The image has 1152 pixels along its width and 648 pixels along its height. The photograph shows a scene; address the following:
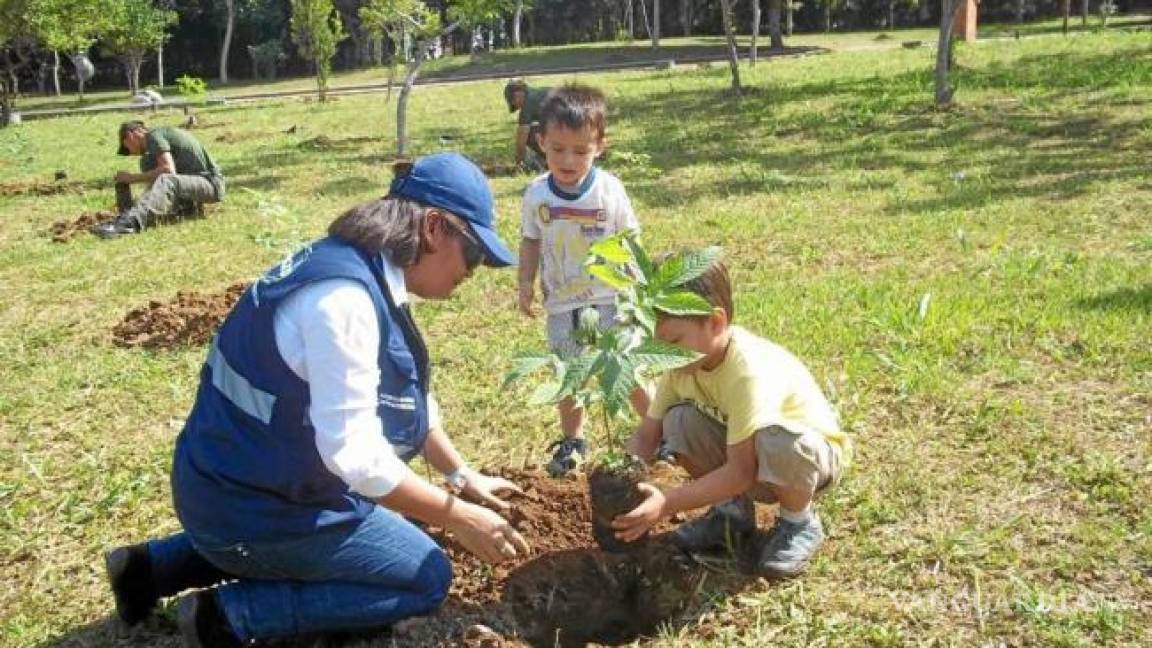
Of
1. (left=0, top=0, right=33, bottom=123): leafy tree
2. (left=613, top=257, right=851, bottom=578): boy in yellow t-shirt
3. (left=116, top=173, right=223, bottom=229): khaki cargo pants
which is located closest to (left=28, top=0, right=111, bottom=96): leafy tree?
(left=0, top=0, right=33, bottom=123): leafy tree

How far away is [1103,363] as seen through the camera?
4.25 meters

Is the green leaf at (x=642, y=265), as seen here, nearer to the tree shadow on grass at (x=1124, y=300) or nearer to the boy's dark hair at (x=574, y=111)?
the boy's dark hair at (x=574, y=111)

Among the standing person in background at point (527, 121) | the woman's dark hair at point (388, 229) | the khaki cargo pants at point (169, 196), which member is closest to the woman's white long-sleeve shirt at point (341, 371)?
the woman's dark hair at point (388, 229)

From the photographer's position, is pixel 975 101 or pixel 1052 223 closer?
pixel 1052 223

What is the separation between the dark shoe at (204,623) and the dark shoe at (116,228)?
678 centimetres

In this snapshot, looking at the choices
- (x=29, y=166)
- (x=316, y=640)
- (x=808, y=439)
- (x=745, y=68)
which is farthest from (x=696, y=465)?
(x=745, y=68)

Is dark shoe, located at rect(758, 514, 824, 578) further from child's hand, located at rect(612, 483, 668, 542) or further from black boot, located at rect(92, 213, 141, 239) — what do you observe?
black boot, located at rect(92, 213, 141, 239)

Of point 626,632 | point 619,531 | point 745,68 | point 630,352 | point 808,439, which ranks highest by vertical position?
point 745,68

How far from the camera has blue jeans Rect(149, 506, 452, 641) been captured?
245 centimetres

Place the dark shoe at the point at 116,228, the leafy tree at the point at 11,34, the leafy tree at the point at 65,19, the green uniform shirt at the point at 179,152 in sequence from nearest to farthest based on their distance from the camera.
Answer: the dark shoe at the point at 116,228 < the green uniform shirt at the point at 179,152 < the leafy tree at the point at 11,34 < the leafy tree at the point at 65,19

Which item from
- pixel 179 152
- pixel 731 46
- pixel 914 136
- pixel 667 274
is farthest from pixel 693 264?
pixel 731 46

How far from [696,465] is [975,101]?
11.1 m

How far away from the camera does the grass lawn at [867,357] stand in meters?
2.82

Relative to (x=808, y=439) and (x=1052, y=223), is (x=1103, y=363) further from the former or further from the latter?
(x=1052, y=223)
